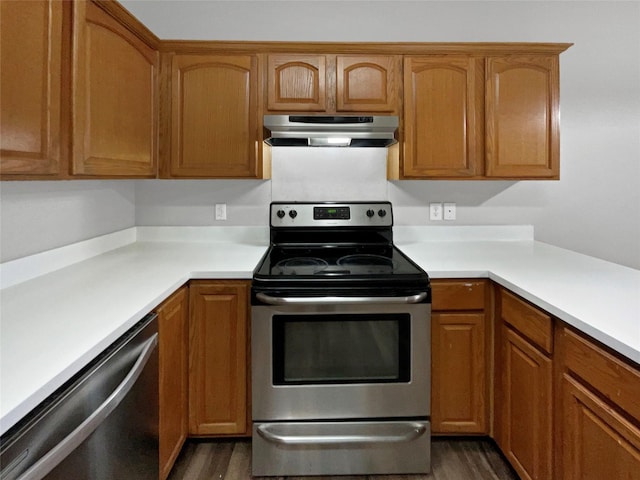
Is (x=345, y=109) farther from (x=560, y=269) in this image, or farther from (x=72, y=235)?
(x=72, y=235)

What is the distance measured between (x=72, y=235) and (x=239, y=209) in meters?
0.94

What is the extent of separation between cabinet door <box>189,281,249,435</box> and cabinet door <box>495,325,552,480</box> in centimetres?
113

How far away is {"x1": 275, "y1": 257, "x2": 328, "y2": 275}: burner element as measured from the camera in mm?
1927

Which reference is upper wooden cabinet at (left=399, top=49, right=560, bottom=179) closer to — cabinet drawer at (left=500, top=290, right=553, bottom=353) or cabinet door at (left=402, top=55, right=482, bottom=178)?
cabinet door at (left=402, top=55, right=482, bottom=178)

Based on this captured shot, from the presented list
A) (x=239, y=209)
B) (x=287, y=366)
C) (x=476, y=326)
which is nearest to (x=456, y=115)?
(x=476, y=326)

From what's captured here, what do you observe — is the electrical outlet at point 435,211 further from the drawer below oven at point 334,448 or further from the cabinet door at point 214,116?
the drawer below oven at point 334,448

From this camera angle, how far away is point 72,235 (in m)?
2.03

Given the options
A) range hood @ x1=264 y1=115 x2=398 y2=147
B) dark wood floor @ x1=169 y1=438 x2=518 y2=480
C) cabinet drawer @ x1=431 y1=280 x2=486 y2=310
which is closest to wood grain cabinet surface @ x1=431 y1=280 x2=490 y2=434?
cabinet drawer @ x1=431 y1=280 x2=486 y2=310

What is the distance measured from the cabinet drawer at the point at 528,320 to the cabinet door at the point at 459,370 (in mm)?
180

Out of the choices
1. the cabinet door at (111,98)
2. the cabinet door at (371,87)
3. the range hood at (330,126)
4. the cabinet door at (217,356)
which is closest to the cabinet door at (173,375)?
the cabinet door at (217,356)

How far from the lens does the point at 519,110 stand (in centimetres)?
232

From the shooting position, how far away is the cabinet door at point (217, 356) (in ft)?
6.32

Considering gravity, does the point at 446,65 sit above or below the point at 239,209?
above

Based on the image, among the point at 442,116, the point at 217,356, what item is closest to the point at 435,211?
the point at 442,116
